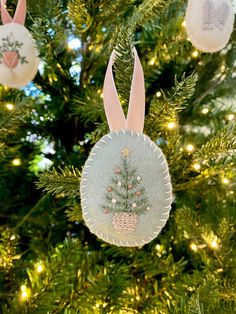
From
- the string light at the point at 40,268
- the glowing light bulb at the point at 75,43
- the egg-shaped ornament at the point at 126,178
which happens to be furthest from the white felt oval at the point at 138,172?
the glowing light bulb at the point at 75,43

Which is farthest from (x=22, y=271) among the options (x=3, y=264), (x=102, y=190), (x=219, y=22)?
(x=219, y=22)

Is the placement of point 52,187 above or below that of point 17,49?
below

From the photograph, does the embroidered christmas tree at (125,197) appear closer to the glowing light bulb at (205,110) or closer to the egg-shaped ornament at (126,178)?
the egg-shaped ornament at (126,178)

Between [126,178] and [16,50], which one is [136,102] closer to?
[126,178]

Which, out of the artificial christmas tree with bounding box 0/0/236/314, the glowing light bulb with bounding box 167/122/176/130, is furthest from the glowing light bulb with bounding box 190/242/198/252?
the glowing light bulb with bounding box 167/122/176/130

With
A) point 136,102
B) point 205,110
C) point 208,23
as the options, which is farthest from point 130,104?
point 205,110

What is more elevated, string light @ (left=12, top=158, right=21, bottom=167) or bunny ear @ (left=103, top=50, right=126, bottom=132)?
string light @ (left=12, top=158, right=21, bottom=167)

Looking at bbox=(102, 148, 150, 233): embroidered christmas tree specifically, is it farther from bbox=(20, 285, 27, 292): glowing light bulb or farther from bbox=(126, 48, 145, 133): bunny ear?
bbox=(20, 285, 27, 292): glowing light bulb

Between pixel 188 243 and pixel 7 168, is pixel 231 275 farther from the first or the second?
pixel 7 168
